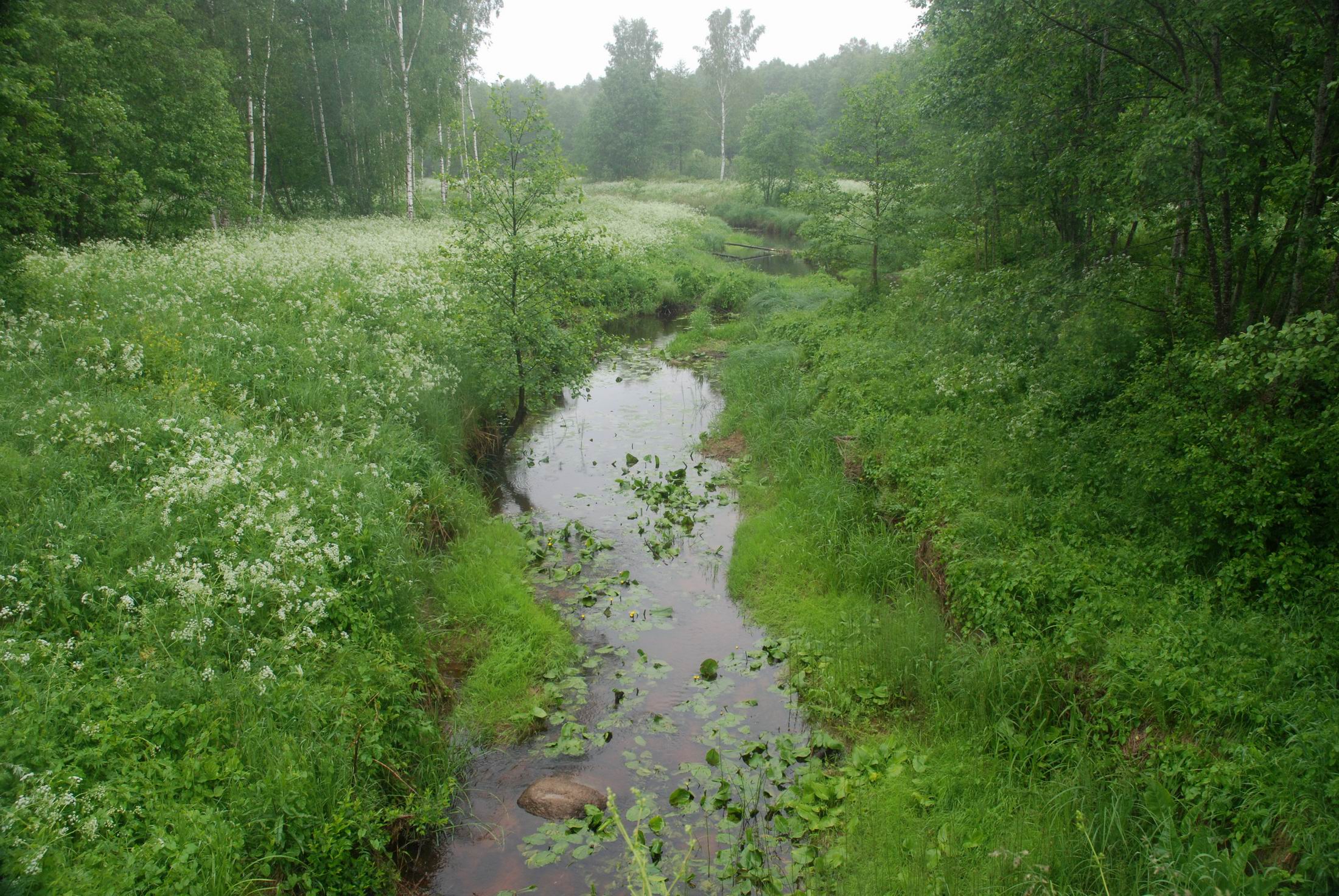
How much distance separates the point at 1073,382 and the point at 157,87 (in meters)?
20.8

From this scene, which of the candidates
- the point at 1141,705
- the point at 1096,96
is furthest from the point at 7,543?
the point at 1096,96

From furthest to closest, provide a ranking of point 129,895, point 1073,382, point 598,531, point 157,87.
A: point 157,87
point 598,531
point 1073,382
point 129,895

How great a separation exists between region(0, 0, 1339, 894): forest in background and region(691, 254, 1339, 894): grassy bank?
3 centimetres

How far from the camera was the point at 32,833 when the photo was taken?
11.6ft

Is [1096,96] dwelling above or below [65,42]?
below

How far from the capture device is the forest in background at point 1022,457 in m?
4.39

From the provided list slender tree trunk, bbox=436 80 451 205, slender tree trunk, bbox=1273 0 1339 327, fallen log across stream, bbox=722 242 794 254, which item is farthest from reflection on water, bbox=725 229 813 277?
slender tree trunk, bbox=1273 0 1339 327

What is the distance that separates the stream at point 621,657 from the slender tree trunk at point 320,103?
23.4 m

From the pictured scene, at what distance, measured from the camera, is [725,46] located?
62.5 metres

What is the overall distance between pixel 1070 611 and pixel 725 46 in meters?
66.8

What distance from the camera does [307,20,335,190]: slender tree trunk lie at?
28.8 m

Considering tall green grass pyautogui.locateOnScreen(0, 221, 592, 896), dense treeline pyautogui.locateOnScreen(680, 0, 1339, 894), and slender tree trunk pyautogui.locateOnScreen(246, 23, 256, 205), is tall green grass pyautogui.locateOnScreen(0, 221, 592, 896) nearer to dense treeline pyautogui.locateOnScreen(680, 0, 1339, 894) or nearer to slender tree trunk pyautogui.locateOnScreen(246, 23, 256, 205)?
dense treeline pyautogui.locateOnScreen(680, 0, 1339, 894)

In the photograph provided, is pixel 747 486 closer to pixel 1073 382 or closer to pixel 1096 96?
pixel 1073 382

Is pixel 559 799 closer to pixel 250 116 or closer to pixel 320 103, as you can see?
pixel 250 116
